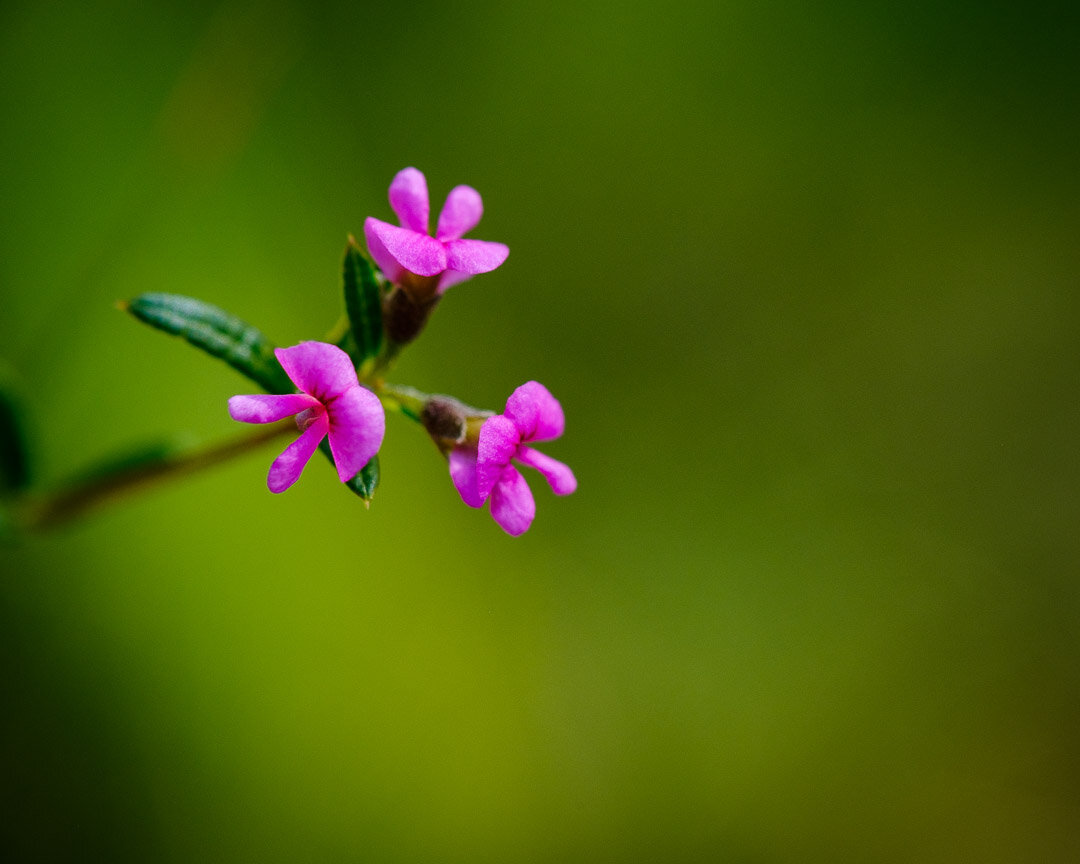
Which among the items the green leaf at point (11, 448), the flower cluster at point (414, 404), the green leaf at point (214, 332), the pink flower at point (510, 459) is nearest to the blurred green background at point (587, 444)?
the green leaf at point (11, 448)

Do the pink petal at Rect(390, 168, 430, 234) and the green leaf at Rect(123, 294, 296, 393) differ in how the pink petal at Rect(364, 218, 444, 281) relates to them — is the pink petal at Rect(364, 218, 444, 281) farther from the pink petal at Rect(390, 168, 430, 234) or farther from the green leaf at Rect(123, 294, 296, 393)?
the green leaf at Rect(123, 294, 296, 393)

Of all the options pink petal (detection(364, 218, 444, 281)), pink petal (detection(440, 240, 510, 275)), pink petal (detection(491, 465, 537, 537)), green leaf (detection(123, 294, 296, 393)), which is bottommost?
pink petal (detection(491, 465, 537, 537))

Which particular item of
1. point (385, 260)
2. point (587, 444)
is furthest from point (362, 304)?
point (587, 444)

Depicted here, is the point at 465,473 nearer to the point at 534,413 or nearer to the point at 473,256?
the point at 534,413

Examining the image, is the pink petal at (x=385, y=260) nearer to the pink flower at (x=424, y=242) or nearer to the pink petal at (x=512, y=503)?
the pink flower at (x=424, y=242)

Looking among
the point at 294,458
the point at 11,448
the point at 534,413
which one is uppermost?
the point at 534,413

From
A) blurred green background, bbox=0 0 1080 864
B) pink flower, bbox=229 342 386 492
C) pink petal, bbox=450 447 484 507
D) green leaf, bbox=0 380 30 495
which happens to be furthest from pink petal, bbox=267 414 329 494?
blurred green background, bbox=0 0 1080 864

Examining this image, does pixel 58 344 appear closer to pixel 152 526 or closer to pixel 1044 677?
pixel 152 526
